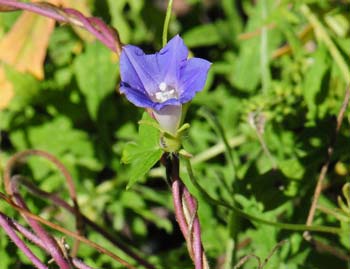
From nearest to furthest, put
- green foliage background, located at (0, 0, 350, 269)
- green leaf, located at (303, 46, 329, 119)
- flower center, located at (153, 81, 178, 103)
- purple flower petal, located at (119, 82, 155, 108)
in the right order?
1. purple flower petal, located at (119, 82, 155, 108)
2. flower center, located at (153, 81, 178, 103)
3. green foliage background, located at (0, 0, 350, 269)
4. green leaf, located at (303, 46, 329, 119)

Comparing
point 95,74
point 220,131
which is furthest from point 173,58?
point 95,74

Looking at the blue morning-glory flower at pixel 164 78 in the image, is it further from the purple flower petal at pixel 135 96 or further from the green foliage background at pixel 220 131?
the green foliage background at pixel 220 131

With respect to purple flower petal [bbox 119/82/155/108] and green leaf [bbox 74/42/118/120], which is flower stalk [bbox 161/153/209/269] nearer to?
purple flower petal [bbox 119/82/155/108]

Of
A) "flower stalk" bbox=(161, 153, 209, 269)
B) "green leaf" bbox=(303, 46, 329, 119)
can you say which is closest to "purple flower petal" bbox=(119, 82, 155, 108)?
Result: "flower stalk" bbox=(161, 153, 209, 269)

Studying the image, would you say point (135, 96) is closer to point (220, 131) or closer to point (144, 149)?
point (144, 149)

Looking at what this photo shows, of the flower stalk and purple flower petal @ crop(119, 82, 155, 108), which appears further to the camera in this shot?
the flower stalk

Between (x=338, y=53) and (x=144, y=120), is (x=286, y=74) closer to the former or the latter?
(x=338, y=53)
